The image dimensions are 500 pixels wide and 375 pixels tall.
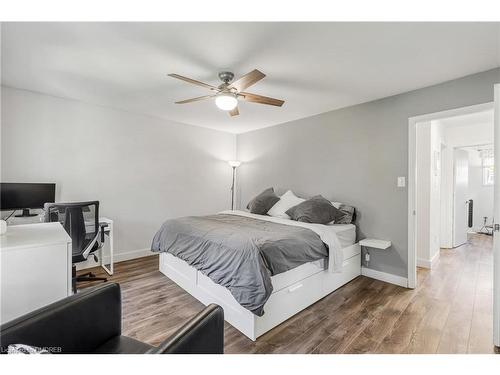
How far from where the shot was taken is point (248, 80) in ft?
6.77

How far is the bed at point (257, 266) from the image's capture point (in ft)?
6.14

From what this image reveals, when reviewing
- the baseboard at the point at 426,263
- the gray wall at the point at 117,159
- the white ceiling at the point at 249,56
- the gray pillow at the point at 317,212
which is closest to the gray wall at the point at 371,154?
the white ceiling at the point at 249,56

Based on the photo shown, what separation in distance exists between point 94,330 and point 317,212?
2.56 meters

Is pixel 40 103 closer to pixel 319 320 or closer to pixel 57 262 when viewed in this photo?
pixel 57 262

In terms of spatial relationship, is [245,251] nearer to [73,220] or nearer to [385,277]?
[73,220]

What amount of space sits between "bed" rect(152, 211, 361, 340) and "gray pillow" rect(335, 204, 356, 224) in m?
0.12

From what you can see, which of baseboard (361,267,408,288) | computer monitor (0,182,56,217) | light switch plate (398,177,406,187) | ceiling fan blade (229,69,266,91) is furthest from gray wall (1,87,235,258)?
light switch plate (398,177,406,187)

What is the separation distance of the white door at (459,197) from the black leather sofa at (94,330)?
17.7 ft

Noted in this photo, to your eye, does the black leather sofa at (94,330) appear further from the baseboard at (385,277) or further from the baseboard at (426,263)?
the baseboard at (426,263)

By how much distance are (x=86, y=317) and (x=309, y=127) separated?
3.65m

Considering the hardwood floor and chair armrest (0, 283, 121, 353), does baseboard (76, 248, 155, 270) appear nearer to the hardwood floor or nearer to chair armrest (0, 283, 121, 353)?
the hardwood floor

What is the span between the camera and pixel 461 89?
2.45 metres

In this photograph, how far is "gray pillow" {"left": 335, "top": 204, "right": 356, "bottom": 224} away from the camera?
125 inches
